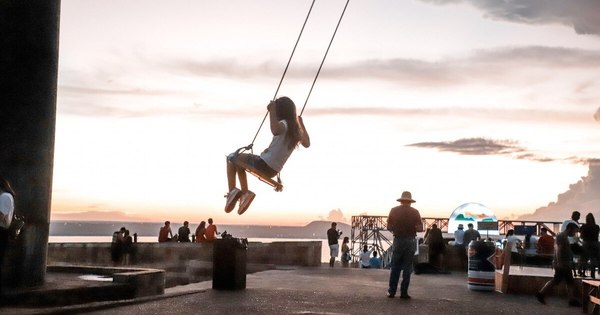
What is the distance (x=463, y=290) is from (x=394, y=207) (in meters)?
4.00

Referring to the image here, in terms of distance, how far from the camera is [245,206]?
12594mm

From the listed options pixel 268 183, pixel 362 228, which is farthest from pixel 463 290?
pixel 362 228

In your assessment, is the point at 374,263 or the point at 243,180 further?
the point at 374,263

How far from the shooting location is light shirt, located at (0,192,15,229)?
1049cm

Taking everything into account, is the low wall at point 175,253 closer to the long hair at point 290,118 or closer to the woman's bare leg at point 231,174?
the woman's bare leg at point 231,174

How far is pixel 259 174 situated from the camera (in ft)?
41.1

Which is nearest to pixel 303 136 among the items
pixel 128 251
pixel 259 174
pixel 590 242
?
pixel 259 174

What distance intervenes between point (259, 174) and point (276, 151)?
474 millimetres

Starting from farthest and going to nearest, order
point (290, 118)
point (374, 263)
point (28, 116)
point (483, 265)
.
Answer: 1. point (374, 263)
2. point (483, 265)
3. point (28, 116)
4. point (290, 118)

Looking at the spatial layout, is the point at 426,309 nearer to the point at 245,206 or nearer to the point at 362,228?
the point at 245,206

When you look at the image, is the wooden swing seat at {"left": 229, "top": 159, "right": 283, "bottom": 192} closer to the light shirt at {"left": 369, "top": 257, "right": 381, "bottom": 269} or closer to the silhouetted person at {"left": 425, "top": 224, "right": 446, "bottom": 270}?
the silhouetted person at {"left": 425, "top": 224, "right": 446, "bottom": 270}

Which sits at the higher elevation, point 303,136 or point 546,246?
point 303,136

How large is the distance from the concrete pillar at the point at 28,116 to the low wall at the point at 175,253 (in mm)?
16418

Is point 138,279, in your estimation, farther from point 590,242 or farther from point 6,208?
point 590,242
